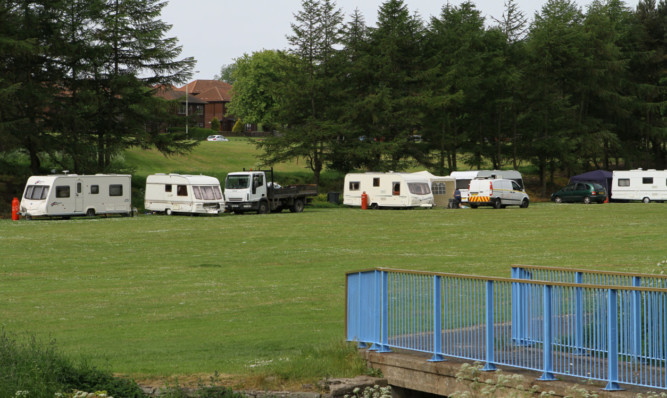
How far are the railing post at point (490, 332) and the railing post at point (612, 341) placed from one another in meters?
1.53

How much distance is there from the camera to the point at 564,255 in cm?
2634

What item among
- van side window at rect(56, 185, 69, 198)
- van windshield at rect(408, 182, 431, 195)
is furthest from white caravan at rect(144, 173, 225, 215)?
van windshield at rect(408, 182, 431, 195)

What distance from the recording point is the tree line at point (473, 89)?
68.2 metres

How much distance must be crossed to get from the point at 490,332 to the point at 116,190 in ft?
132

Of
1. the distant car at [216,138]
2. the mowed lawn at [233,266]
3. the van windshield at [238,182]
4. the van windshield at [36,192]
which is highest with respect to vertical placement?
the distant car at [216,138]

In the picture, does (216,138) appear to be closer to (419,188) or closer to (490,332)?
(419,188)

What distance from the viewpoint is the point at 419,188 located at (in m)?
56.3

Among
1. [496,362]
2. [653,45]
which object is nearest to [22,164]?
[496,362]

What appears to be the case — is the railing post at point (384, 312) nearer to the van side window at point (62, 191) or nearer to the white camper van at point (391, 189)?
the van side window at point (62, 191)

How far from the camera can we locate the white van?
55.1 meters

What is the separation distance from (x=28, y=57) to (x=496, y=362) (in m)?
48.5

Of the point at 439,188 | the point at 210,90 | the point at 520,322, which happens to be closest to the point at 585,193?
the point at 439,188

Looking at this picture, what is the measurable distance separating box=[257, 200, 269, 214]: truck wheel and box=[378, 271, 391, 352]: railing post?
128 feet

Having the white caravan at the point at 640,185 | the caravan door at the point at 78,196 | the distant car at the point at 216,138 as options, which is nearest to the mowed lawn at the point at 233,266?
the caravan door at the point at 78,196
